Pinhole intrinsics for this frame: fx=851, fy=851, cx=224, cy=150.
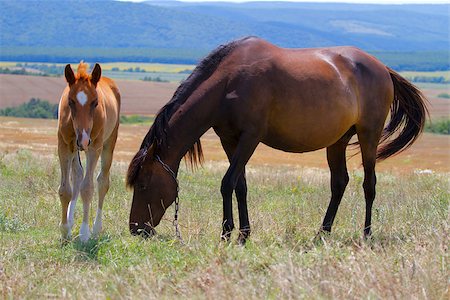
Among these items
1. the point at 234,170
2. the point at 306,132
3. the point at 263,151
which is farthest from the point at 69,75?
the point at 263,151

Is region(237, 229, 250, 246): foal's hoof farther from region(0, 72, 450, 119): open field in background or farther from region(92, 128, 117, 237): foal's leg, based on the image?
region(0, 72, 450, 119): open field in background

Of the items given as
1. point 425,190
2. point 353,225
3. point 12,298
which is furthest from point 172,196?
point 425,190

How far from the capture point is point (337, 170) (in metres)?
10.1

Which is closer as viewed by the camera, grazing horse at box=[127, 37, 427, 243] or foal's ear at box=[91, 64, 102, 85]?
foal's ear at box=[91, 64, 102, 85]

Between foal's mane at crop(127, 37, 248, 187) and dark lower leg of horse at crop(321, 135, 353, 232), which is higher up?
foal's mane at crop(127, 37, 248, 187)

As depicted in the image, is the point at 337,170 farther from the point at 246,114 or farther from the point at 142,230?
the point at 142,230

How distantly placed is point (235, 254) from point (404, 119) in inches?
181

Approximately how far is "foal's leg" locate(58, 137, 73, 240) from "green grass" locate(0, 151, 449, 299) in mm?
136

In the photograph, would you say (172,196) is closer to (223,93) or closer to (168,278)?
(223,93)

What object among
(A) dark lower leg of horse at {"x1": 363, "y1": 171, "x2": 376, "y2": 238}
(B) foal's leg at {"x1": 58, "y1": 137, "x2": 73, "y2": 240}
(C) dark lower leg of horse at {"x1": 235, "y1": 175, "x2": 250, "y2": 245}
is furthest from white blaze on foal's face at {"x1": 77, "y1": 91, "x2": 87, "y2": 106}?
(A) dark lower leg of horse at {"x1": 363, "y1": 171, "x2": 376, "y2": 238}

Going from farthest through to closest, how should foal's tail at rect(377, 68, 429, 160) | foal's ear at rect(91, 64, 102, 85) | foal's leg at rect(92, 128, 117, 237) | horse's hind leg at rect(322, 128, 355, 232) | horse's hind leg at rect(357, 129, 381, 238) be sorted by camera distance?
foal's tail at rect(377, 68, 429, 160) < horse's hind leg at rect(322, 128, 355, 232) < horse's hind leg at rect(357, 129, 381, 238) < foal's leg at rect(92, 128, 117, 237) < foal's ear at rect(91, 64, 102, 85)

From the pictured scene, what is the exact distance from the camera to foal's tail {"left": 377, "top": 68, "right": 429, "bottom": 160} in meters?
10.4

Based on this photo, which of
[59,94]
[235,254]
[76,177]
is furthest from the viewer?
[59,94]

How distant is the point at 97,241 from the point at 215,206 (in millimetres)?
3448
